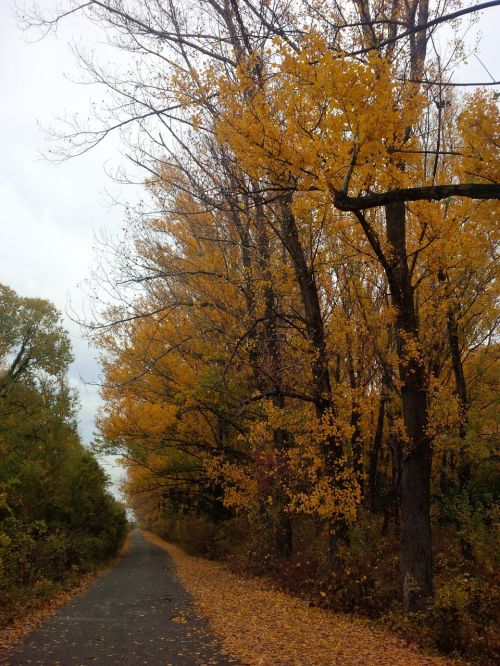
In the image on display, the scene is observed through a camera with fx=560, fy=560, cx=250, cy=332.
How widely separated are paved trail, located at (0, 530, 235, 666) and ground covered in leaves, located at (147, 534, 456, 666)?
353 millimetres

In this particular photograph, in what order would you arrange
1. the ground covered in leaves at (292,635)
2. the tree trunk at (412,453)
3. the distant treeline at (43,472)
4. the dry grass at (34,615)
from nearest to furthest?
the ground covered in leaves at (292,635) < the dry grass at (34,615) < the tree trunk at (412,453) < the distant treeline at (43,472)

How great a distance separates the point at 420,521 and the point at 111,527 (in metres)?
21.6

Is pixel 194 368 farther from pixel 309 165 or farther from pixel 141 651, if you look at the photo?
pixel 309 165

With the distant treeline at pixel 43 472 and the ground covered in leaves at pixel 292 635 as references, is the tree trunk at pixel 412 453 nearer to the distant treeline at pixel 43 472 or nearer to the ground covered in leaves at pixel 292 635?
the ground covered in leaves at pixel 292 635

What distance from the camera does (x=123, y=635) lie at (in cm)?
809

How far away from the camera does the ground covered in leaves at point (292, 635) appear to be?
662 centimetres

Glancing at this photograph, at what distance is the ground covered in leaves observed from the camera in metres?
6.62

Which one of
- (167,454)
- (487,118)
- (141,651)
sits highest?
(487,118)

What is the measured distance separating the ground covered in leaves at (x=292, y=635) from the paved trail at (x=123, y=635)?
35 cm

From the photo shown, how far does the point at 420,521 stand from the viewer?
860 centimetres

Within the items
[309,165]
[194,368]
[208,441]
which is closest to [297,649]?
[309,165]

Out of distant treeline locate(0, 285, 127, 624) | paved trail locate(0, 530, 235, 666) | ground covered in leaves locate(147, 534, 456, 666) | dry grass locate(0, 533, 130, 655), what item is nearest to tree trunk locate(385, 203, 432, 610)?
ground covered in leaves locate(147, 534, 456, 666)

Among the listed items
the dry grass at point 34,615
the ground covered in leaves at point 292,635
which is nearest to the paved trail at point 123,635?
the dry grass at point 34,615

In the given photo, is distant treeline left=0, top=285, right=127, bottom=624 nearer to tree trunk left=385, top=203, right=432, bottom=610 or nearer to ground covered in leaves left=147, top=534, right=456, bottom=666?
ground covered in leaves left=147, top=534, right=456, bottom=666
